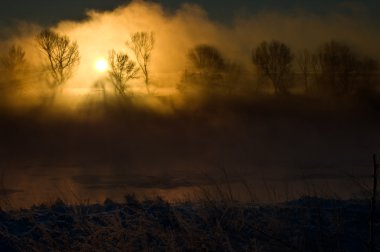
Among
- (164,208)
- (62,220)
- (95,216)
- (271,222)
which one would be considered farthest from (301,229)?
(62,220)

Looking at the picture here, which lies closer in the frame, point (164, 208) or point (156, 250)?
point (156, 250)

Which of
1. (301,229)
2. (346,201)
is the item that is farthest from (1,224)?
(346,201)

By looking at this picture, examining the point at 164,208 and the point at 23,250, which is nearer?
the point at 23,250

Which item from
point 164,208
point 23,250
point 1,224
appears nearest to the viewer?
point 23,250

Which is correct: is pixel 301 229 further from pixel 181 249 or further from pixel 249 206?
pixel 181 249

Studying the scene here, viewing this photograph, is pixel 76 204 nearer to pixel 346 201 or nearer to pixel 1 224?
pixel 1 224

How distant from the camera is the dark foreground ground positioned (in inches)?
288

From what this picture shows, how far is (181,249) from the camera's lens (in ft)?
24.2

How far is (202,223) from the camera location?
8312mm

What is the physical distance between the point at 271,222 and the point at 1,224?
4122 millimetres

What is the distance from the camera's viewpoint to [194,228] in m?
7.34

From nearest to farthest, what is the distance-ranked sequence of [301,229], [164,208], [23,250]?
[23,250], [301,229], [164,208]

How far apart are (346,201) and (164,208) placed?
3.22 m

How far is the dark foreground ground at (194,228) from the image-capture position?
7312 mm
